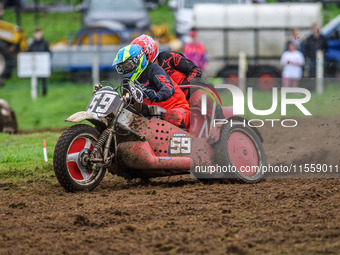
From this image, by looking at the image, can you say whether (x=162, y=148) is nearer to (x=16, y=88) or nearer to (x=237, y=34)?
(x=16, y=88)

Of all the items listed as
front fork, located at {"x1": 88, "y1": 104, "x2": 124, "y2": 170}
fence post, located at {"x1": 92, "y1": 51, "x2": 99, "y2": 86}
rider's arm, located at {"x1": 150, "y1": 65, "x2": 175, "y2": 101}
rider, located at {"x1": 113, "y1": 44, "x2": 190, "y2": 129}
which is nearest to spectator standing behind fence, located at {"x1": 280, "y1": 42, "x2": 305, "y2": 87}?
fence post, located at {"x1": 92, "y1": 51, "x2": 99, "y2": 86}

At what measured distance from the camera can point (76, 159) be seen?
283 inches

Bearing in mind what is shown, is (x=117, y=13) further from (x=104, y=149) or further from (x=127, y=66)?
(x=104, y=149)

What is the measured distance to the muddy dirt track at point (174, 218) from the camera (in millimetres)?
4852

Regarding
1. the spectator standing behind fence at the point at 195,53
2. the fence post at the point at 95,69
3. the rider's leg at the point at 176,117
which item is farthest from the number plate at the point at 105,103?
the fence post at the point at 95,69

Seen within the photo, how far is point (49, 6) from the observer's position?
4306cm

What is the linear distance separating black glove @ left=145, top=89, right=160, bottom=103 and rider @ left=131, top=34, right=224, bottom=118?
63 cm

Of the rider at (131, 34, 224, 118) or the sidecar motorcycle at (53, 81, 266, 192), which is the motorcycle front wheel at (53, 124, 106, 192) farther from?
the rider at (131, 34, 224, 118)

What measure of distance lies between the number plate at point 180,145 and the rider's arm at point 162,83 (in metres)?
0.51

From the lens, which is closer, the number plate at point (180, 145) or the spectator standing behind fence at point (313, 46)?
the number plate at point (180, 145)

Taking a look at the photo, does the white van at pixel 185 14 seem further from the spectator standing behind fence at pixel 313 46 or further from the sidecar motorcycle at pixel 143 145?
the sidecar motorcycle at pixel 143 145

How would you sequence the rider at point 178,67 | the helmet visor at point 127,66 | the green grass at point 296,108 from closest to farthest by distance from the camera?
the helmet visor at point 127,66, the rider at point 178,67, the green grass at point 296,108

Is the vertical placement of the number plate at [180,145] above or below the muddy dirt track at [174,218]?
above

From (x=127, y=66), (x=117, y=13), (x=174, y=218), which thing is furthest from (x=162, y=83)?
(x=117, y=13)
